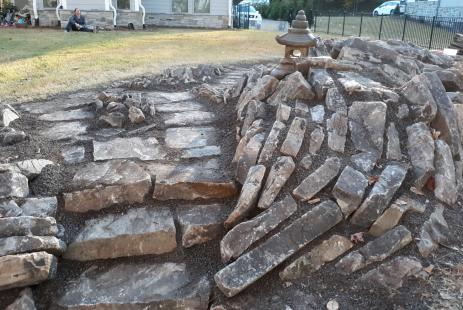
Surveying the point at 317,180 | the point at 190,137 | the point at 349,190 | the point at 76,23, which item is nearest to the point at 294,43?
the point at 190,137

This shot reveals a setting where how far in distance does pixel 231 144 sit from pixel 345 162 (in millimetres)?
1149

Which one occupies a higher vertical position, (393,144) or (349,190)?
(393,144)

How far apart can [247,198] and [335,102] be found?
4.11 ft

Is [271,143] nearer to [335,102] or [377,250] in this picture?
[335,102]

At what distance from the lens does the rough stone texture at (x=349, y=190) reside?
2725 millimetres

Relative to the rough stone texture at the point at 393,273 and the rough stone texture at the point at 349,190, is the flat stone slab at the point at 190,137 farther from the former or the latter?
the rough stone texture at the point at 393,273

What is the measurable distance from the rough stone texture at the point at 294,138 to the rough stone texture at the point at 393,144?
26.4 inches

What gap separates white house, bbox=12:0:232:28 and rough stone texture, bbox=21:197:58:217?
47.8 ft

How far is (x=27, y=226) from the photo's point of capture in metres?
2.60

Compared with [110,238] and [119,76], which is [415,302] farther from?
[119,76]

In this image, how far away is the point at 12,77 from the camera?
6.32 meters

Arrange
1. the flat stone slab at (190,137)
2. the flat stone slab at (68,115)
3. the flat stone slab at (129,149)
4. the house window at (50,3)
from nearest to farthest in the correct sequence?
the flat stone slab at (129,149), the flat stone slab at (190,137), the flat stone slab at (68,115), the house window at (50,3)

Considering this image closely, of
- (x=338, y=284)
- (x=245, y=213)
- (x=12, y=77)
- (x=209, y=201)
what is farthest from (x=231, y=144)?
(x=12, y=77)

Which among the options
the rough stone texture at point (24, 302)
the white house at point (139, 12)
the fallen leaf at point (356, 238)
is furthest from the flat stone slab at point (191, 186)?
the white house at point (139, 12)
